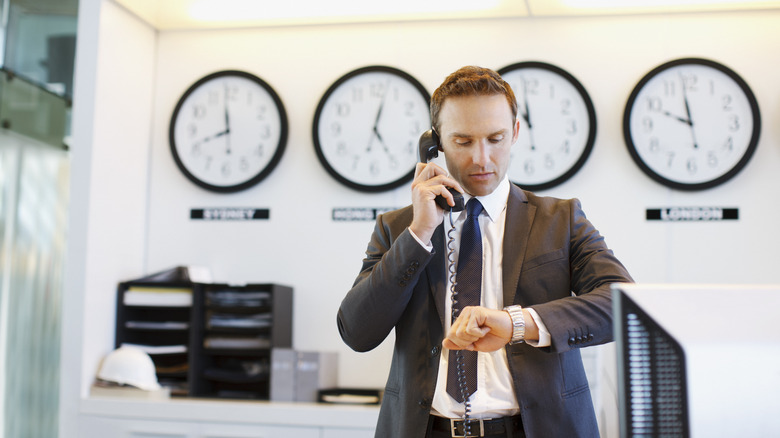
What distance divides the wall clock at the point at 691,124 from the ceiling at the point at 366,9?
0.32m

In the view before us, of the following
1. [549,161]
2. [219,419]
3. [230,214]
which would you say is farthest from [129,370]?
[549,161]

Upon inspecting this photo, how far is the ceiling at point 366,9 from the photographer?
3.70 m

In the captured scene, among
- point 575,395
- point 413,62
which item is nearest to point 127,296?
point 413,62

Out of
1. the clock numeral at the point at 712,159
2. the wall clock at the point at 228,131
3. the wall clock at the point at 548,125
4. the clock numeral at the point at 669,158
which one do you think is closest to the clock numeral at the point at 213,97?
the wall clock at the point at 228,131

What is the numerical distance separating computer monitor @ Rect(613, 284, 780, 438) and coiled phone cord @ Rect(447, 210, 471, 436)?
667 mm

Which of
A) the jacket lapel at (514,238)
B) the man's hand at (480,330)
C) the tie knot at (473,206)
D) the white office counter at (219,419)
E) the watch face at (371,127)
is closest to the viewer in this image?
the man's hand at (480,330)

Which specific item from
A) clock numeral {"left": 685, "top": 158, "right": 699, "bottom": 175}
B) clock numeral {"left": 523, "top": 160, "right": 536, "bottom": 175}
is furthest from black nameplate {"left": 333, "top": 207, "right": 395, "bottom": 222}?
clock numeral {"left": 685, "top": 158, "right": 699, "bottom": 175}

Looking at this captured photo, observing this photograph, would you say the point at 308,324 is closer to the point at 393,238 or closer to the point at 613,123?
the point at 613,123

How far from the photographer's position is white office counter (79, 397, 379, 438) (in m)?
3.34

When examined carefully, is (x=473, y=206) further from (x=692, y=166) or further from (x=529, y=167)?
(x=692, y=166)

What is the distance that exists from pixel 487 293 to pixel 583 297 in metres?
0.23

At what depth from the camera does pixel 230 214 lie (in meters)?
4.08

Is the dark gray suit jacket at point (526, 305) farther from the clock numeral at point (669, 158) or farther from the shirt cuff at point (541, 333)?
the clock numeral at point (669, 158)

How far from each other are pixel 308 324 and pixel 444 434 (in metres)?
2.48
